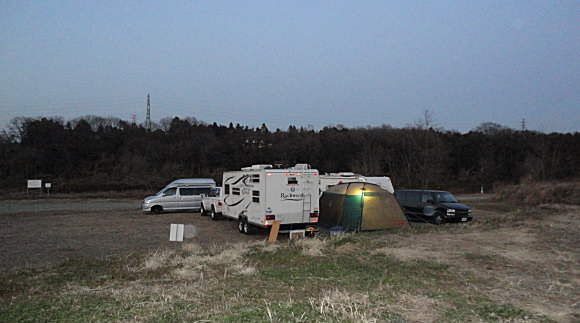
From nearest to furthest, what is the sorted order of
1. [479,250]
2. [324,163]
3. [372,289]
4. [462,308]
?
[462,308], [372,289], [479,250], [324,163]

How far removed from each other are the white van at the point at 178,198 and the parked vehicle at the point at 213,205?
2191 mm

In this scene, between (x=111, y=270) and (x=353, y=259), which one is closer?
(x=111, y=270)

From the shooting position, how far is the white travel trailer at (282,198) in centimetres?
1492

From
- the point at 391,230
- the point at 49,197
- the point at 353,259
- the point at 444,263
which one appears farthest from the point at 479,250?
the point at 49,197

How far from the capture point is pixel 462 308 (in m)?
6.08

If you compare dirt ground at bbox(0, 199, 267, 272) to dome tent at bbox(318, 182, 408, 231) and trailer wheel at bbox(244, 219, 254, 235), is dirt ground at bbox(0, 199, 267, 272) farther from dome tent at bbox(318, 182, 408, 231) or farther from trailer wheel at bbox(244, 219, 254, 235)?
dome tent at bbox(318, 182, 408, 231)

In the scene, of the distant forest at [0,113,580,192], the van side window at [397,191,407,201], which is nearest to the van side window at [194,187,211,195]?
the van side window at [397,191,407,201]

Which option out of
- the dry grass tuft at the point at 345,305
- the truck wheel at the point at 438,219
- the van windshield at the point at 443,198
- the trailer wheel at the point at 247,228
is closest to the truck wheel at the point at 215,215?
the trailer wheel at the point at 247,228

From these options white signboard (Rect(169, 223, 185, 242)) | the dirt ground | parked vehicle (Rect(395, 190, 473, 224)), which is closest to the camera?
white signboard (Rect(169, 223, 185, 242))

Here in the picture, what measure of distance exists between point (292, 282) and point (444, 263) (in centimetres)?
358

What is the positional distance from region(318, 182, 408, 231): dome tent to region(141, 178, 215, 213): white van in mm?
11256

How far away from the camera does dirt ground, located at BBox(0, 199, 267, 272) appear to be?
1213 centimetres

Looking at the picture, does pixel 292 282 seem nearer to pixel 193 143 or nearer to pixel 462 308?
pixel 462 308

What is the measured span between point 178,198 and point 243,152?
39.4 metres
